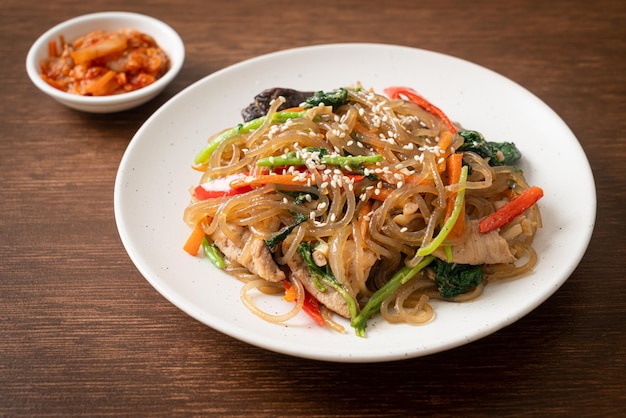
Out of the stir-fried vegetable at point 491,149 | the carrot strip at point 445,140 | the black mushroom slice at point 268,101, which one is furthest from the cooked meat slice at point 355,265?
the black mushroom slice at point 268,101

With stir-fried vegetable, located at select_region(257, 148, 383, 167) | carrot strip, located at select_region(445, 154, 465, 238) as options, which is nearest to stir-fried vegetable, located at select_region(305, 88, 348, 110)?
stir-fried vegetable, located at select_region(257, 148, 383, 167)

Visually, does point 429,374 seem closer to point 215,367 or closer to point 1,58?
point 215,367

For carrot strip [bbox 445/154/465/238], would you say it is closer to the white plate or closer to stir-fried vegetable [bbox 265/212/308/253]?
the white plate

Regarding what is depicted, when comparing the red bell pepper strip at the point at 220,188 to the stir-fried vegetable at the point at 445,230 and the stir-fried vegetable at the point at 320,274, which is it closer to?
the stir-fried vegetable at the point at 320,274

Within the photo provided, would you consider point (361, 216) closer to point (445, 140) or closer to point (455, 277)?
point (455, 277)

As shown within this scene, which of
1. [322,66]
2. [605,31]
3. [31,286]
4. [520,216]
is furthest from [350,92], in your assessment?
[605,31]
